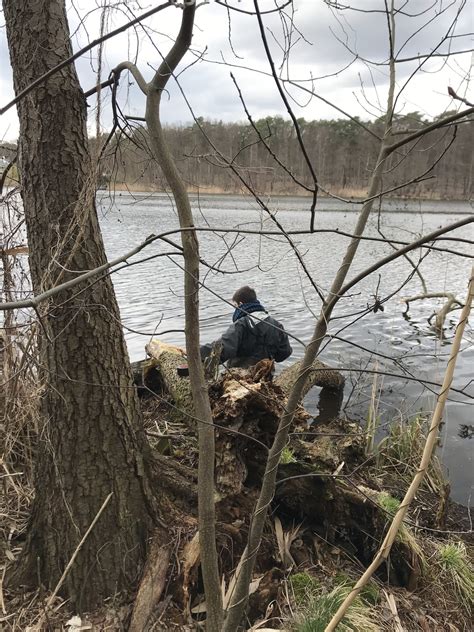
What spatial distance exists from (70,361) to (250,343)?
10.9ft

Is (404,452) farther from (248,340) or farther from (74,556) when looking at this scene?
(74,556)

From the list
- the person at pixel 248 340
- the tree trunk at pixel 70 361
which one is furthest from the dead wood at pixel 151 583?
the person at pixel 248 340

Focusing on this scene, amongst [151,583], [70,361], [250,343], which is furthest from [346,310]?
[70,361]

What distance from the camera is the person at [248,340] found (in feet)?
18.2

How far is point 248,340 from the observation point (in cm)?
571

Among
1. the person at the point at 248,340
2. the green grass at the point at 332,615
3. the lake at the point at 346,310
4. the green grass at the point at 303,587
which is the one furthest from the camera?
the person at the point at 248,340

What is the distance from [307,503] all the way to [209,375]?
178 cm

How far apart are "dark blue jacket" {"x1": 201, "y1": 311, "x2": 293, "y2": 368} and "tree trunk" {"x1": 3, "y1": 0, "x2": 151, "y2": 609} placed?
287cm

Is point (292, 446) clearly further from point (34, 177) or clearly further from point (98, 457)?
point (34, 177)

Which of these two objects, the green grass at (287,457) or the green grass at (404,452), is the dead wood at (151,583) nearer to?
the green grass at (287,457)

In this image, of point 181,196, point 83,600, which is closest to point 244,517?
point 83,600

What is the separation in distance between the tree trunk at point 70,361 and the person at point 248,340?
9.41 ft

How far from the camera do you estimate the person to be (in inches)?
218

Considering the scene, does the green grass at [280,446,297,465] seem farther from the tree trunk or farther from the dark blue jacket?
the dark blue jacket
